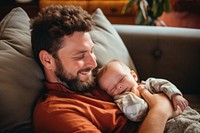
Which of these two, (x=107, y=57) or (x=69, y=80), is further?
(x=107, y=57)

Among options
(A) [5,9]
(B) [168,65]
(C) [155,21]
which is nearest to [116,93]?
(B) [168,65]

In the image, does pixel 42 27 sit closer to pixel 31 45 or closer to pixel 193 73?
pixel 31 45

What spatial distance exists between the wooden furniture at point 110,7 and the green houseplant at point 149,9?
0.68 metres

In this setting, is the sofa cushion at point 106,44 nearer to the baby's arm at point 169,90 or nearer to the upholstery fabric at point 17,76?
the upholstery fabric at point 17,76

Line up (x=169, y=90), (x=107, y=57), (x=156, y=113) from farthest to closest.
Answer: (x=107, y=57), (x=169, y=90), (x=156, y=113)

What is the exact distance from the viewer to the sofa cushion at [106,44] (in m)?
1.41

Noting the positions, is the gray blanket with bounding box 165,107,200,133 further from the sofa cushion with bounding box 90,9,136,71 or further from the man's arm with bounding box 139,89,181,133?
the sofa cushion with bounding box 90,9,136,71

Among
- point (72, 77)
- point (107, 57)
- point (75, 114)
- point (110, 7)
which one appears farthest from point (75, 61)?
point (110, 7)

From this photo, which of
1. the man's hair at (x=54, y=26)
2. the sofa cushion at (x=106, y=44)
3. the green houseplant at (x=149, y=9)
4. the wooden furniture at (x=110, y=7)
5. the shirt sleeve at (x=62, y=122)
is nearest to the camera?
the shirt sleeve at (x=62, y=122)

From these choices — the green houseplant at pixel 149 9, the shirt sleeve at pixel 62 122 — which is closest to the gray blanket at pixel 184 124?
the shirt sleeve at pixel 62 122

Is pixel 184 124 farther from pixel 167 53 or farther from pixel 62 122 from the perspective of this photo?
pixel 167 53

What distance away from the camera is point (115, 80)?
4.05ft

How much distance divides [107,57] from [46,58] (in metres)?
0.37

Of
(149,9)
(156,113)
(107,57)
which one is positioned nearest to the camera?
(156,113)
